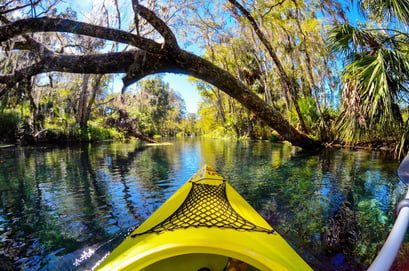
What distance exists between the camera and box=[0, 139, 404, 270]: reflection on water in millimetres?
2449

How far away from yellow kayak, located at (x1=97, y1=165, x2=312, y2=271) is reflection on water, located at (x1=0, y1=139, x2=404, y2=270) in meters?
0.86

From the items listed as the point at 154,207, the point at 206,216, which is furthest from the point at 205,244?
the point at 154,207

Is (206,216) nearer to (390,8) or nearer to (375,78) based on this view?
(375,78)

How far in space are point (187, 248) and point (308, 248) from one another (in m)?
1.63

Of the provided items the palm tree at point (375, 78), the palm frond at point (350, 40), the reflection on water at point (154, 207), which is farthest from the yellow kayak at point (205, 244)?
the palm frond at point (350, 40)

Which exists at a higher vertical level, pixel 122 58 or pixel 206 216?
pixel 122 58

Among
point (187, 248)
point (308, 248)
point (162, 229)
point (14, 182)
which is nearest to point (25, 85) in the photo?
point (14, 182)

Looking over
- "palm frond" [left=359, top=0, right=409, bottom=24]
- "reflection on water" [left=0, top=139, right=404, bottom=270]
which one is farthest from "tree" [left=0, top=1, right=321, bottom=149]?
"palm frond" [left=359, top=0, right=409, bottom=24]

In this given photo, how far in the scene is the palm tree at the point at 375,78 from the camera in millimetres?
4914

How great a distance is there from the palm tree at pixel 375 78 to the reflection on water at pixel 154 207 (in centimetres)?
127

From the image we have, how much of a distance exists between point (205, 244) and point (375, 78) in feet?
17.2

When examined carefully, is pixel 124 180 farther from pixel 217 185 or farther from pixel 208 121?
pixel 208 121

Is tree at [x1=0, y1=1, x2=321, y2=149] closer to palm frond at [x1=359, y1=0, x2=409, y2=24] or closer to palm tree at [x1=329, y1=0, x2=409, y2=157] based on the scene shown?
palm tree at [x1=329, y1=0, x2=409, y2=157]

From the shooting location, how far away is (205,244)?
1420mm
